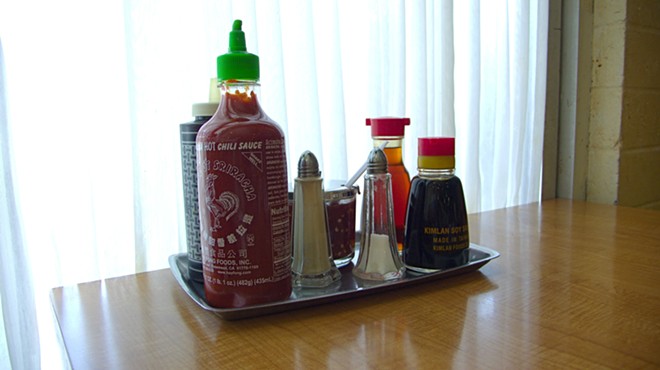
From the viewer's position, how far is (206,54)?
2.61 ft

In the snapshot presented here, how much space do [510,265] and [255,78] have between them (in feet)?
1.38

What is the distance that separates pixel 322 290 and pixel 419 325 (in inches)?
Result: 4.6

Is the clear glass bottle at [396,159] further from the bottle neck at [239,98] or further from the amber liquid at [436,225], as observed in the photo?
the bottle neck at [239,98]

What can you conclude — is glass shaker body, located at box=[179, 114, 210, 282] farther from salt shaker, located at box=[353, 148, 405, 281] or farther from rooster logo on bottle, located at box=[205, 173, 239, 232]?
salt shaker, located at box=[353, 148, 405, 281]

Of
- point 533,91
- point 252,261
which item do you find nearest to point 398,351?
point 252,261

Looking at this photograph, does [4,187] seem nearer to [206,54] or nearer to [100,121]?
[100,121]

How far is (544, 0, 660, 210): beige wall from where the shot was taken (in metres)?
1.34

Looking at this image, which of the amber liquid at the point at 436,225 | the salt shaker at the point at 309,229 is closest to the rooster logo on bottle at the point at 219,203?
the salt shaker at the point at 309,229

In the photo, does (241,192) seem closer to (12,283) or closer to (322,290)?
(322,290)

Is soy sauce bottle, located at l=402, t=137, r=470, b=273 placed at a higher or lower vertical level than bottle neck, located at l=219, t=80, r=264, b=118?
lower

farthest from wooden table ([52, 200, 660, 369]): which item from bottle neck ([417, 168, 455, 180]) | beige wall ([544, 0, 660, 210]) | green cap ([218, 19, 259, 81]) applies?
beige wall ([544, 0, 660, 210])

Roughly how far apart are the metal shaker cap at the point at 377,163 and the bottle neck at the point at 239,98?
0.14m

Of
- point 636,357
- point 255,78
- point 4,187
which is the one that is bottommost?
point 636,357

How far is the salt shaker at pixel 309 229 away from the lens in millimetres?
574
